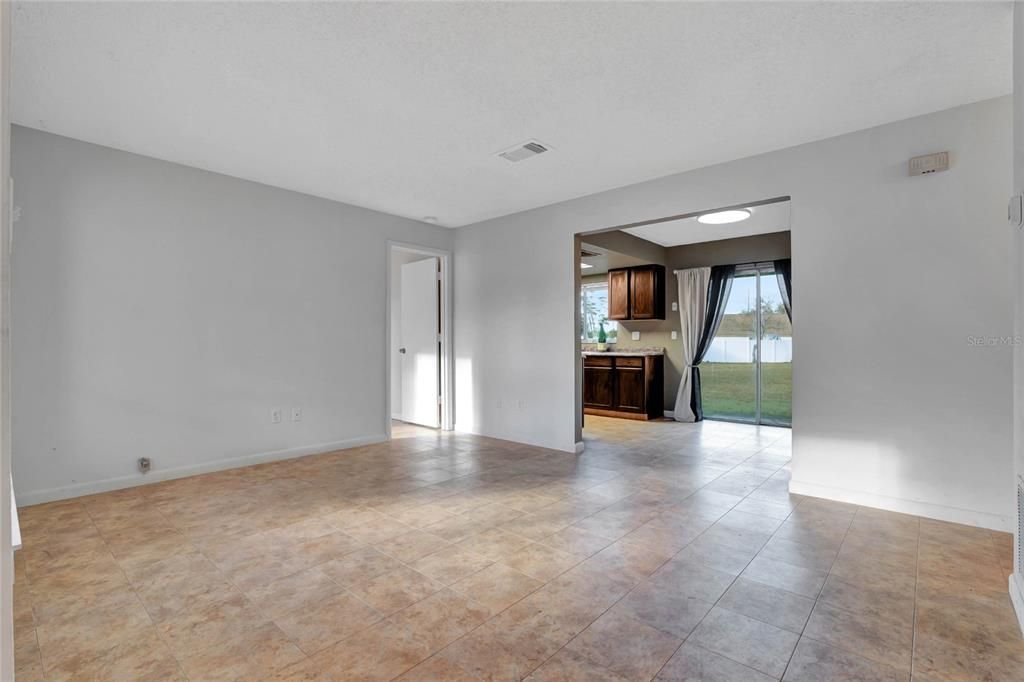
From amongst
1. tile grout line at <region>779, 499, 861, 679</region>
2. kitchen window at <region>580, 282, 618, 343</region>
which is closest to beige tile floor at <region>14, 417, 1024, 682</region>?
tile grout line at <region>779, 499, 861, 679</region>

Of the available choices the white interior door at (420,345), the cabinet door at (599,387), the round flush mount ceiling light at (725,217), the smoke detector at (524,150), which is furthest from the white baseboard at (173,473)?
the round flush mount ceiling light at (725,217)

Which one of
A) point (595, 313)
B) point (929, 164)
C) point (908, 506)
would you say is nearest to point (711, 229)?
point (595, 313)

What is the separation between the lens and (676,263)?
743 cm

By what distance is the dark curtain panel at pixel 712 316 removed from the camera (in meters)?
6.94

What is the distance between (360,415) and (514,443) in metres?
1.72

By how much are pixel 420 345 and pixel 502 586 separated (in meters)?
4.56

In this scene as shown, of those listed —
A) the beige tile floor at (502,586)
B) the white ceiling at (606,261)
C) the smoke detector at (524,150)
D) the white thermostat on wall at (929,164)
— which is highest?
the smoke detector at (524,150)

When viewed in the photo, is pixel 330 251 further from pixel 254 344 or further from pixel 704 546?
pixel 704 546

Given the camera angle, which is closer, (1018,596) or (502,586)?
(1018,596)

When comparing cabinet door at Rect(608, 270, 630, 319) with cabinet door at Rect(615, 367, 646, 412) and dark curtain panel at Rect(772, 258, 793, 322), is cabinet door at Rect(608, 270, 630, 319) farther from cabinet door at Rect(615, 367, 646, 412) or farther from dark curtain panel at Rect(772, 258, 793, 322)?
dark curtain panel at Rect(772, 258, 793, 322)

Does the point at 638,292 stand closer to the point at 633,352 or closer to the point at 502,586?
the point at 633,352

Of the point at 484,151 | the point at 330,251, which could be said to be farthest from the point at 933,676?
the point at 330,251

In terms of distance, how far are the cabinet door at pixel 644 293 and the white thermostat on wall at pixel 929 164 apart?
4215mm

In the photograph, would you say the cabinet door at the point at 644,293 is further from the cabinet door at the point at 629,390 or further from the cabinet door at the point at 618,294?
the cabinet door at the point at 629,390
